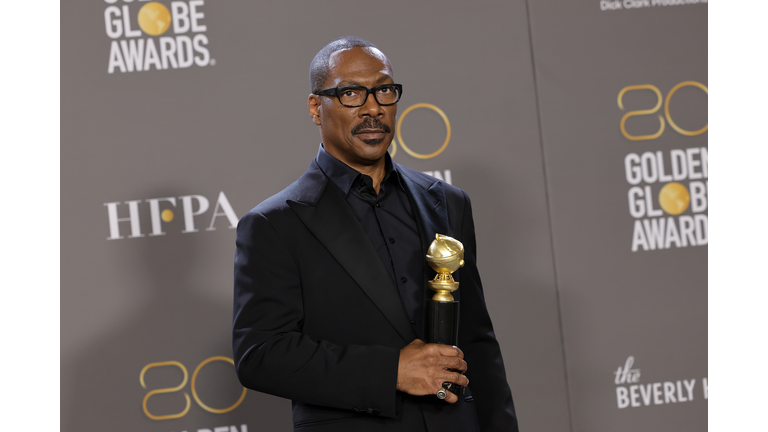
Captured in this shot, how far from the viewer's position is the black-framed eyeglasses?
188cm

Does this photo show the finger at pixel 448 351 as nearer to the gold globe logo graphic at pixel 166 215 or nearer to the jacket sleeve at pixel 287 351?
the jacket sleeve at pixel 287 351

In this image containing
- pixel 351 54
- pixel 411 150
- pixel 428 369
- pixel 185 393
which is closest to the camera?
pixel 428 369

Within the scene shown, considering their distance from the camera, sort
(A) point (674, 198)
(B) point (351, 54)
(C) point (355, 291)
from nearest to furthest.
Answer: (C) point (355, 291) < (B) point (351, 54) < (A) point (674, 198)

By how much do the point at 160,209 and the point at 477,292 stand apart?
1.80m

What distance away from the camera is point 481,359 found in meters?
2.04

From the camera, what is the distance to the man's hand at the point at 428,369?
64.4 inches

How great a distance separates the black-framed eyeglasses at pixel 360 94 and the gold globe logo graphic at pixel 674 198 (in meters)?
2.16

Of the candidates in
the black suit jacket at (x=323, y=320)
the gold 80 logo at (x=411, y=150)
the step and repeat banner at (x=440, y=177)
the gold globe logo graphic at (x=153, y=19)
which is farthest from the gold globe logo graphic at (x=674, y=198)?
the gold globe logo graphic at (x=153, y=19)

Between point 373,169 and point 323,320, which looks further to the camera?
point 373,169

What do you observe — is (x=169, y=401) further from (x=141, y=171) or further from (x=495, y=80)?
(x=495, y=80)

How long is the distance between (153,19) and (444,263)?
2292mm

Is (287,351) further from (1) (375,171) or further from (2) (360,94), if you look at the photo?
(2) (360,94)

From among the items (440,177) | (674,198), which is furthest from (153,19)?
(674,198)

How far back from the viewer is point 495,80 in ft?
11.2
